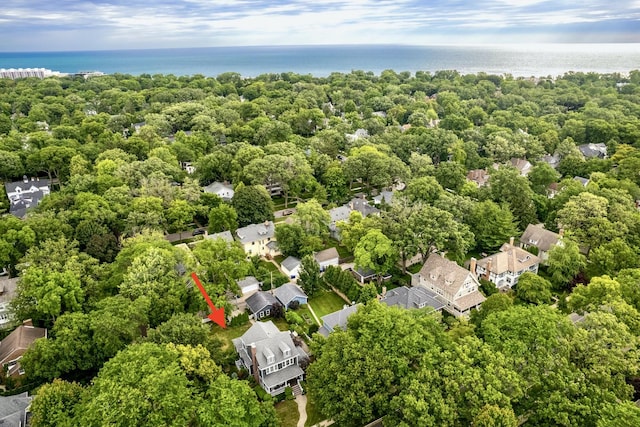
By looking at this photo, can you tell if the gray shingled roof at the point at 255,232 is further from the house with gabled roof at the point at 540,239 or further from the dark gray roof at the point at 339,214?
the house with gabled roof at the point at 540,239

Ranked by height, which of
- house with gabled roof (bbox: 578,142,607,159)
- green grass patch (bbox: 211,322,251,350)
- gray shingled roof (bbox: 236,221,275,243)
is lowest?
green grass patch (bbox: 211,322,251,350)

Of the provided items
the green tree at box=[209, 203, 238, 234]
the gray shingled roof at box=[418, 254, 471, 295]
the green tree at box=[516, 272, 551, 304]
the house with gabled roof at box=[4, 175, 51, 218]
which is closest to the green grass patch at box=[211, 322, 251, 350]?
the green tree at box=[209, 203, 238, 234]

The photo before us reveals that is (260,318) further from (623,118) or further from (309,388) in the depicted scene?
(623,118)

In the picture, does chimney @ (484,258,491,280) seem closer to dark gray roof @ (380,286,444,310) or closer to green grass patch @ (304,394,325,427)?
dark gray roof @ (380,286,444,310)

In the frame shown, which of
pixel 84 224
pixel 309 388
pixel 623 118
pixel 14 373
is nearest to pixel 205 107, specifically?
pixel 84 224

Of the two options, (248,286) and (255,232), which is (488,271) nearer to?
(248,286)

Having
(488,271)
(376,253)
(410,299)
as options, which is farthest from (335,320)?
(488,271)
